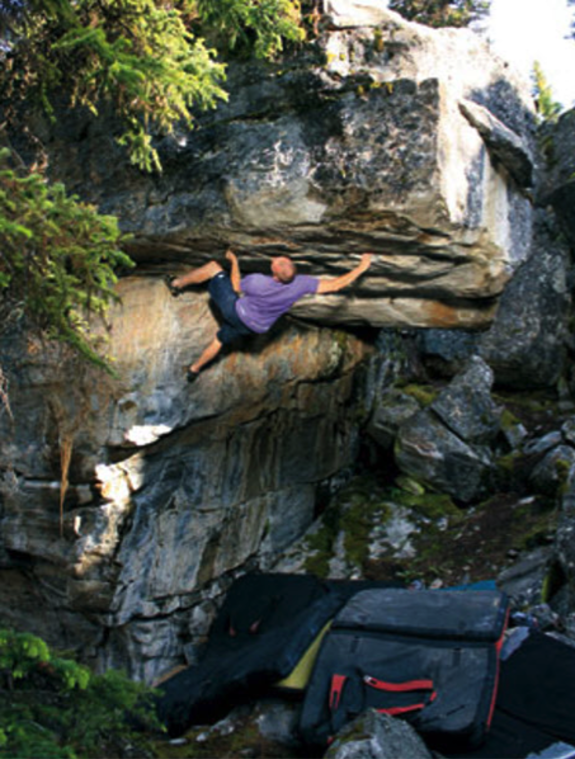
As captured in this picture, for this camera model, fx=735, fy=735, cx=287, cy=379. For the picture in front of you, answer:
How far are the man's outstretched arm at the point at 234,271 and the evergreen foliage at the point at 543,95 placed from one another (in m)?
21.2

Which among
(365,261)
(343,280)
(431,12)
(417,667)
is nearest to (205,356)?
(343,280)

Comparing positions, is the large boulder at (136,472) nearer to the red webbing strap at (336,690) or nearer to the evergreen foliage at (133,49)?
the evergreen foliage at (133,49)

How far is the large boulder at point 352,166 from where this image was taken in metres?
7.99

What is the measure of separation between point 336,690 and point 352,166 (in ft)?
17.6

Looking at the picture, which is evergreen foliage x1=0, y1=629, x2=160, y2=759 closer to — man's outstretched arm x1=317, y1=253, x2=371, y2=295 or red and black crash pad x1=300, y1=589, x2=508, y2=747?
red and black crash pad x1=300, y1=589, x2=508, y2=747

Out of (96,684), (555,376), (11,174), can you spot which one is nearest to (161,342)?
(11,174)

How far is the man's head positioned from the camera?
9.20 meters

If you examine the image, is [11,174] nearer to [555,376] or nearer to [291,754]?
[291,754]

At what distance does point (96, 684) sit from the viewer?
5.14 m

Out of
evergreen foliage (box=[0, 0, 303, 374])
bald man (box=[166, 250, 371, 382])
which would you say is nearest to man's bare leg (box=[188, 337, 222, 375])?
bald man (box=[166, 250, 371, 382])

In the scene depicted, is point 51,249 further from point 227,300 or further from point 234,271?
point 227,300

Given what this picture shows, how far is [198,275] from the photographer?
9.72 m

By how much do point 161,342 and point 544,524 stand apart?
22.1 feet

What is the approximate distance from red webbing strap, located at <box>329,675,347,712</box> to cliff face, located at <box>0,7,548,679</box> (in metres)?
4.07
